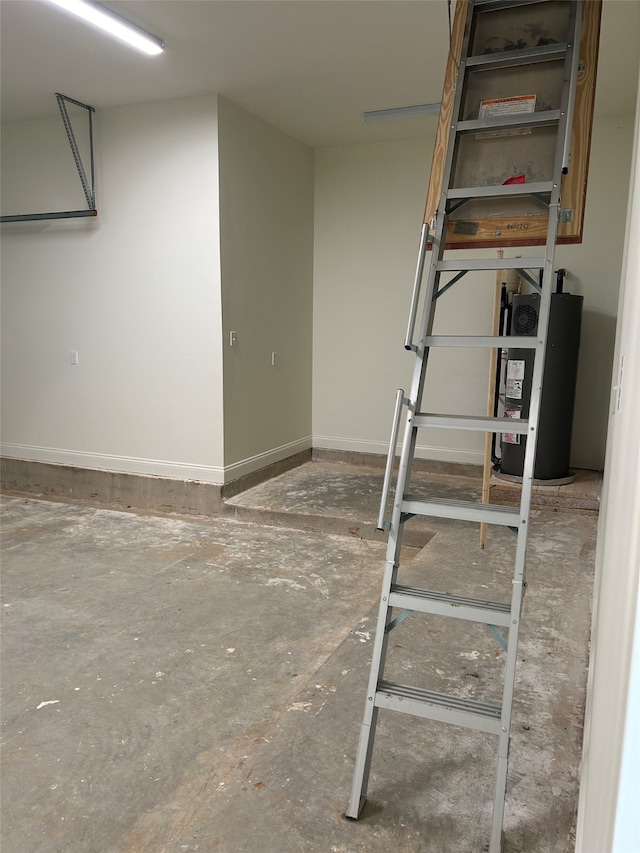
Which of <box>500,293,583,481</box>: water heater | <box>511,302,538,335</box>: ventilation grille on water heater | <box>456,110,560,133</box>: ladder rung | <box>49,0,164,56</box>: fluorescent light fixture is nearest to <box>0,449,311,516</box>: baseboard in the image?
<box>500,293,583,481</box>: water heater

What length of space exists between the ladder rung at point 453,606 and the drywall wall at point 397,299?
4.11 meters

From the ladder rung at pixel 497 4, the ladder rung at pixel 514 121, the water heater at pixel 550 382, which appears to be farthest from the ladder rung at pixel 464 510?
the water heater at pixel 550 382

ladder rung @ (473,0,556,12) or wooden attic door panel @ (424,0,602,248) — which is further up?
ladder rung @ (473,0,556,12)

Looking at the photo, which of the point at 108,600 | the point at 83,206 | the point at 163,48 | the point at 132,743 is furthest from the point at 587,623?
the point at 83,206

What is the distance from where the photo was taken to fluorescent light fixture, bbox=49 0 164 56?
333 centimetres

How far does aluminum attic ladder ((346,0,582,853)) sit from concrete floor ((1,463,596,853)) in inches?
9.1

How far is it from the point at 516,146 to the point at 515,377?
2.64 meters

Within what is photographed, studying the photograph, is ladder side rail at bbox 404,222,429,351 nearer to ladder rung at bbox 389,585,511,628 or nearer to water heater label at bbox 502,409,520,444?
ladder rung at bbox 389,585,511,628

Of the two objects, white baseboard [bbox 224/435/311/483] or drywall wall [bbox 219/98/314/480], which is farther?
white baseboard [bbox 224/435/311/483]

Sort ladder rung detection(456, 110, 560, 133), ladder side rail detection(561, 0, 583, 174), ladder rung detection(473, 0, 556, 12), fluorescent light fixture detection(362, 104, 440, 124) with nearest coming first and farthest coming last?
ladder side rail detection(561, 0, 583, 174) → ladder rung detection(456, 110, 560, 133) → ladder rung detection(473, 0, 556, 12) → fluorescent light fixture detection(362, 104, 440, 124)

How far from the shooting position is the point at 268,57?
161 inches

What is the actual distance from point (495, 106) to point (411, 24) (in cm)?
161

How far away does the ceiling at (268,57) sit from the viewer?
3.49m

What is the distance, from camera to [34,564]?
4141 millimetres
